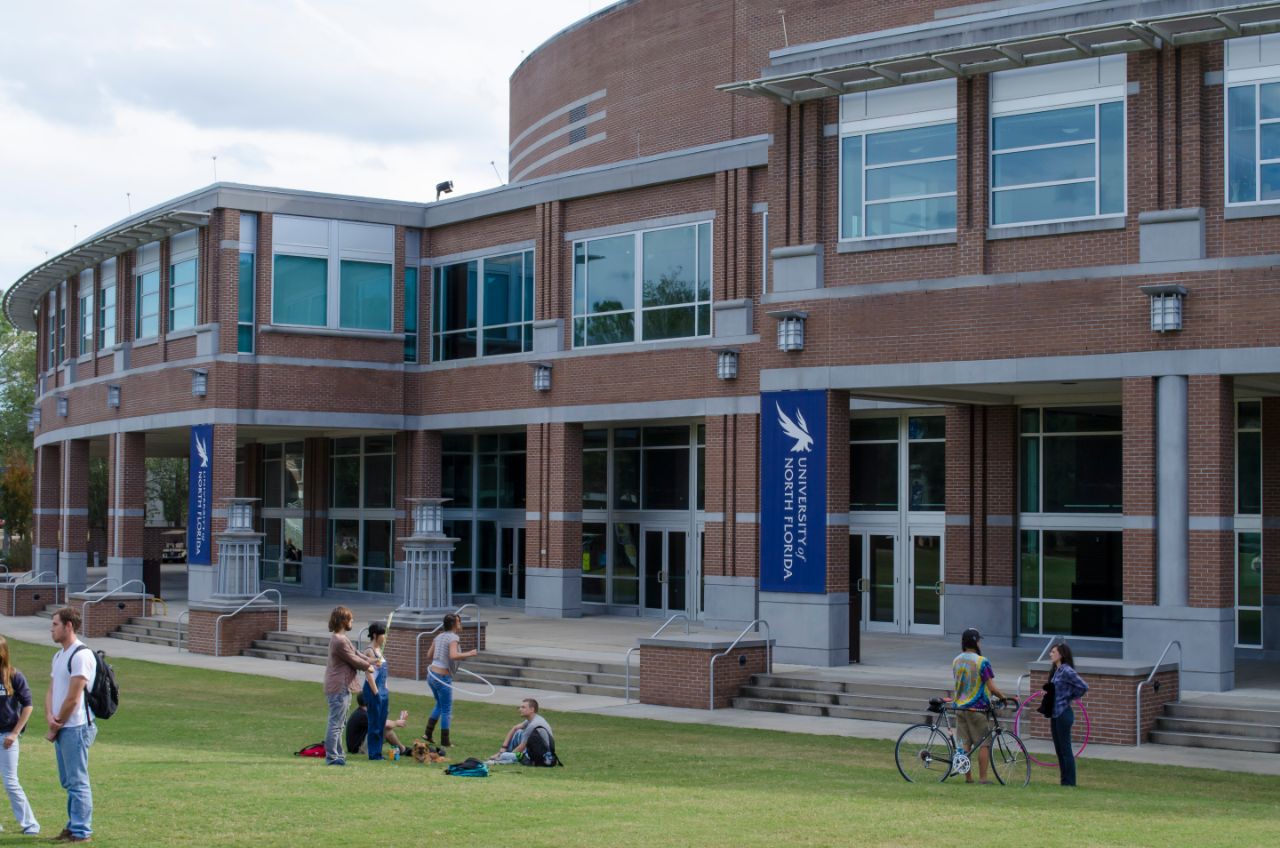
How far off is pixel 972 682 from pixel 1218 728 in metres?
5.52

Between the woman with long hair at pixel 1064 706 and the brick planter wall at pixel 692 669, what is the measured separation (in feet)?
24.6

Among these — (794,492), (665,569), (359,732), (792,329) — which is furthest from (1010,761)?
(665,569)

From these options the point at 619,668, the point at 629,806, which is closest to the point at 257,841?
the point at 629,806

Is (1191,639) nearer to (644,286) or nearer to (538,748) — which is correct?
(538,748)

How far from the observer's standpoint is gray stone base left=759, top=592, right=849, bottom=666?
949 inches

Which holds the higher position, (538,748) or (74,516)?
(74,516)

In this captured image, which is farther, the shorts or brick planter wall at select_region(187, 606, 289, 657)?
brick planter wall at select_region(187, 606, 289, 657)

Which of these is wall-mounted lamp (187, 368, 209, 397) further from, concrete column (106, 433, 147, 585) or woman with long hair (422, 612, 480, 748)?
woman with long hair (422, 612, 480, 748)

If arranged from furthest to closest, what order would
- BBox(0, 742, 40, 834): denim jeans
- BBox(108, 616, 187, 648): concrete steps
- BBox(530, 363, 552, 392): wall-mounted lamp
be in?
1. BBox(530, 363, 552, 392): wall-mounted lamp
2. BBox(108, 616, 187, 648): concrete steps
3. BBox(0, 742, 40, 834): denim jeans

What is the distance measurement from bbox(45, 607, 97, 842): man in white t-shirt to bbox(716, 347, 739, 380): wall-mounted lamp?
2090 cm

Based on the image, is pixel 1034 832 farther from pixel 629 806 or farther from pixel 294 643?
pixel 294 643

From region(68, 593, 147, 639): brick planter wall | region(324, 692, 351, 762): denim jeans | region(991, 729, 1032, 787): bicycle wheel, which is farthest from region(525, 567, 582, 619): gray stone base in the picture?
region(991, 729, 1032, 787): bicycle wheel

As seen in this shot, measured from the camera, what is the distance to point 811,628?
2427cm

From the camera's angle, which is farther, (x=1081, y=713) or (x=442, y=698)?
(x=1081, y=713)
